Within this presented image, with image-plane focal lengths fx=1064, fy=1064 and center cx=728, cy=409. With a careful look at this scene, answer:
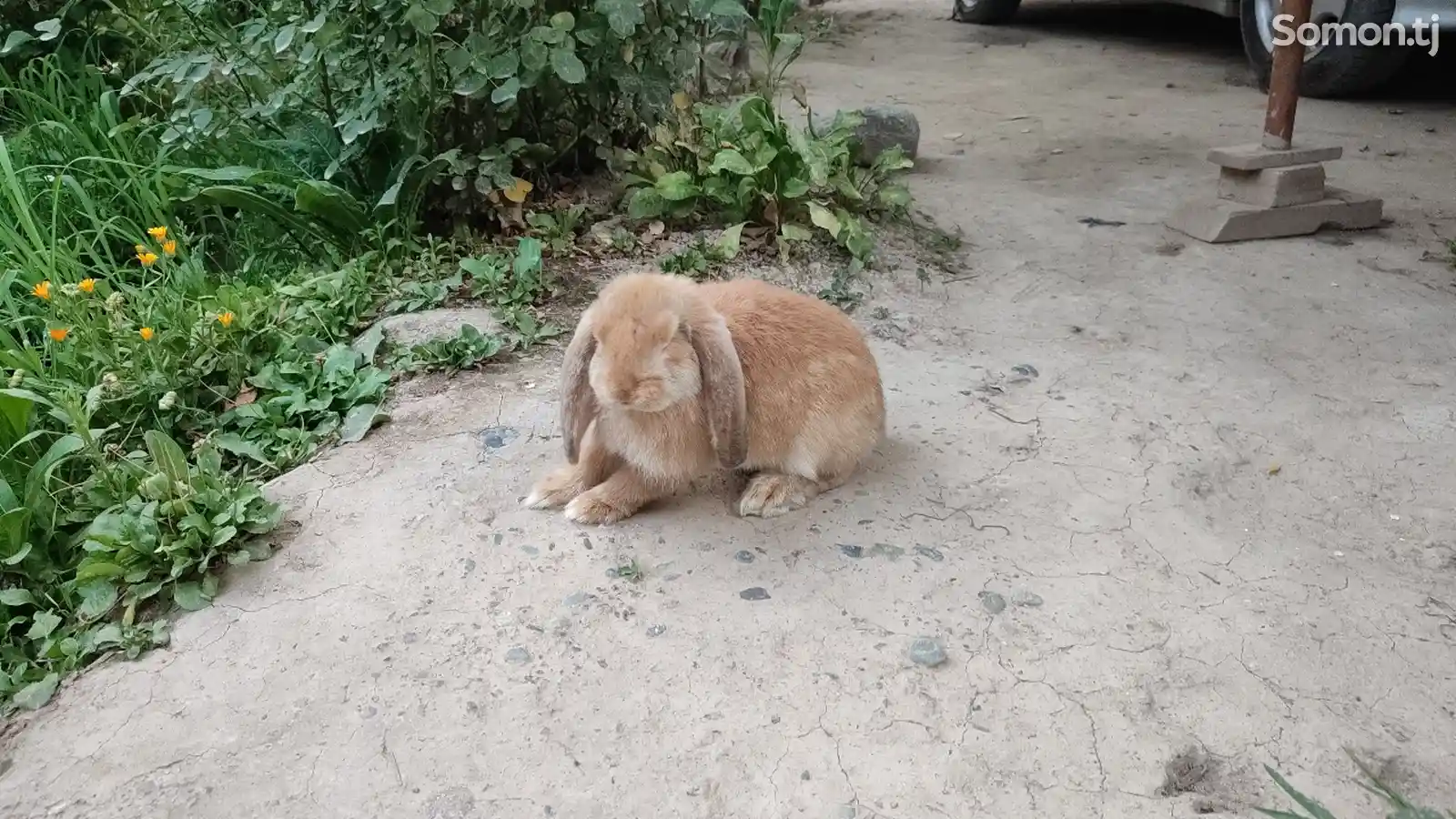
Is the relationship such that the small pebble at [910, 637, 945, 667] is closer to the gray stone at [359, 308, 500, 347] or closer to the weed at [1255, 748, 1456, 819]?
the weed at [1255, 748, 1456, 819]

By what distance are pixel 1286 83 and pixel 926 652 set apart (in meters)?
3.98

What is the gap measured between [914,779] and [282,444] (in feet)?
6.65

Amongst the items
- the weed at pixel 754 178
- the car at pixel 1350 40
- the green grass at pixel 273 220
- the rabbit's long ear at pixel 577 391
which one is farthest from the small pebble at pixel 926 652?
the car at pixel 1350 40

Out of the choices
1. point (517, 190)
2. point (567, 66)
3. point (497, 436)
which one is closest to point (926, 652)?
point (497, 436)

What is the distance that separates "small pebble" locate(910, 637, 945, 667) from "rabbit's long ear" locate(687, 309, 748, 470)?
23.9 inches

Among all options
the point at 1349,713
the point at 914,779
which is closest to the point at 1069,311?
the point at 1349,713

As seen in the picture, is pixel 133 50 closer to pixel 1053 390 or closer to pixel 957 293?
pixel 957 293

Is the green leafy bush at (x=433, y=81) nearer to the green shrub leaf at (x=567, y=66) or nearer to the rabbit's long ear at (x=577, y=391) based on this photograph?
the green shrub leaf at (x=567, y=66)

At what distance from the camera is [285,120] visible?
4.46m

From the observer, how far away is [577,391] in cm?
251

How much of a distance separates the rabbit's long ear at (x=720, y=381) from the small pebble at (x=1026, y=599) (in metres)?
0.73

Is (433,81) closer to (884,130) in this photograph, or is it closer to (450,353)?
(450,353)

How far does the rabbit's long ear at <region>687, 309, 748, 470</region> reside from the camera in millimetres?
2439
